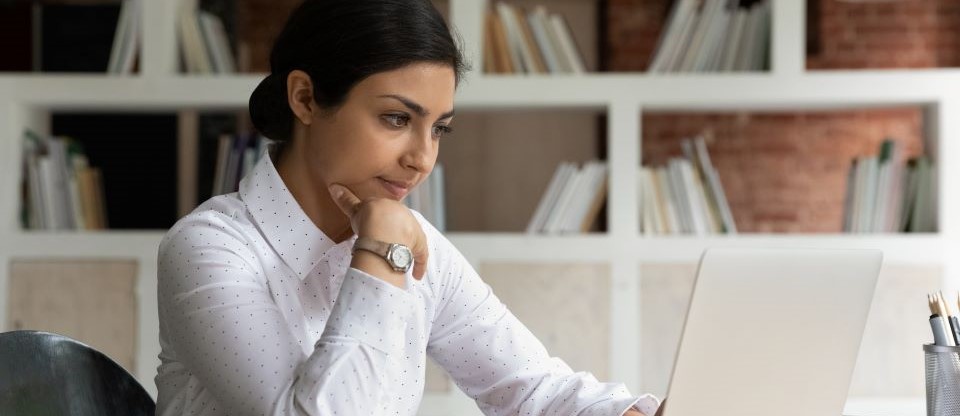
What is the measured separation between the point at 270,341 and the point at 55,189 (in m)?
2.50

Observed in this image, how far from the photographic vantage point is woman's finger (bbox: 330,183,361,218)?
53.3 inches

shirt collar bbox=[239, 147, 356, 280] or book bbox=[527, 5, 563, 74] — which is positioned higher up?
book bbox=[527, 5, 563, 74]

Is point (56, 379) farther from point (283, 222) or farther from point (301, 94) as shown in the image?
point (301, 94)

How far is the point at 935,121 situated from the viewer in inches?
132

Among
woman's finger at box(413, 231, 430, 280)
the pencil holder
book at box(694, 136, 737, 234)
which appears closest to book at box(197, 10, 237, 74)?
book at box(694, 136, 737, 234)

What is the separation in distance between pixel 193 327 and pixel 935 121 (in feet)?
8.88

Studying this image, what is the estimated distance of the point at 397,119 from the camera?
1351mm

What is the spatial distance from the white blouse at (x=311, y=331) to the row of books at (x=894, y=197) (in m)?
2.12

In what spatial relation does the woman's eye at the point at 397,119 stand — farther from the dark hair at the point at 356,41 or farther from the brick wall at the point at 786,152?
the brick wall at the point at 786,152

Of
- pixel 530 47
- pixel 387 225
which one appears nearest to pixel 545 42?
pixel 530 47

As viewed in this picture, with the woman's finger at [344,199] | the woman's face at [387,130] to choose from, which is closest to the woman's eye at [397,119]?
the woman's face at [387,130]

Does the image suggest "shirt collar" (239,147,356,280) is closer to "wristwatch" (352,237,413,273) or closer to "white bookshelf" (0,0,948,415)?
"wristwatch" (352,237,413,273)

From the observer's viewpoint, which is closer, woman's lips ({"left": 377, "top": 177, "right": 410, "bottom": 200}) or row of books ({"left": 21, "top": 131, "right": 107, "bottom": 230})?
woman's lips ({"left": 377, "top": 177, "right": 410, "bottom": 200})

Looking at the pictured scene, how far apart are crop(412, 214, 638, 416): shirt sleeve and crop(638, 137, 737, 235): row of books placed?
1856 millimetres
